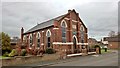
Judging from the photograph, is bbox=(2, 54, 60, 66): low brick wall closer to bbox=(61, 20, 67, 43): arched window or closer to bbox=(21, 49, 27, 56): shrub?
bbox=(21, 49, 27, 56): shrub

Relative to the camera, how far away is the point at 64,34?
3266cm

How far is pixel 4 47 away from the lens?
3688 centimetres

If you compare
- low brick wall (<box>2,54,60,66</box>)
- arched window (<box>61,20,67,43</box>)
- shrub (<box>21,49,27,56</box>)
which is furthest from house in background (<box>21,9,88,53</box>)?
low brick wall (<box>2,54,60,66</box>)

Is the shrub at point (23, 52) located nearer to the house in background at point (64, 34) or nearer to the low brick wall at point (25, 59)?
the low brick wall at point (25, 59)

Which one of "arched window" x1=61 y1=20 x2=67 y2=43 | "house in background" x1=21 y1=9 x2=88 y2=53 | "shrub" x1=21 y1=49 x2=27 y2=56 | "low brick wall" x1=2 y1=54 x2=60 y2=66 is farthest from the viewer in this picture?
"arched window" x1=61 y1=20 x2=67 y2=43

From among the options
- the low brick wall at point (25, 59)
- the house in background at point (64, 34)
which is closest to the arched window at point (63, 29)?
the house in background at point (64, 34)

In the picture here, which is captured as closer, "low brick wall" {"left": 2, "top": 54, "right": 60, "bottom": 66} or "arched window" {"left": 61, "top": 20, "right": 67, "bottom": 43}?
"low brick wall" {"left": 2, "top": 54, "right": 60, "bottom": 66}

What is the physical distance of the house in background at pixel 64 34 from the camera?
3068 centimetres

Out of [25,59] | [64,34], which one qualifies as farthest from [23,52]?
[64,34]

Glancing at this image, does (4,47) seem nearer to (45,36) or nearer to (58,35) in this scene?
(45,36)

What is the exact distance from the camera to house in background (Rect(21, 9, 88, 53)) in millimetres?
30684

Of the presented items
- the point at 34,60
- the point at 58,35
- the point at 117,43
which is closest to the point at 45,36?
the point at 58,35

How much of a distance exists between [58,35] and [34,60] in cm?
1155

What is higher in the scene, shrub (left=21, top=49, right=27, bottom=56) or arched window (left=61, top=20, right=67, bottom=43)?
arched window (left=61, top=20, right=67, bottom=43)
